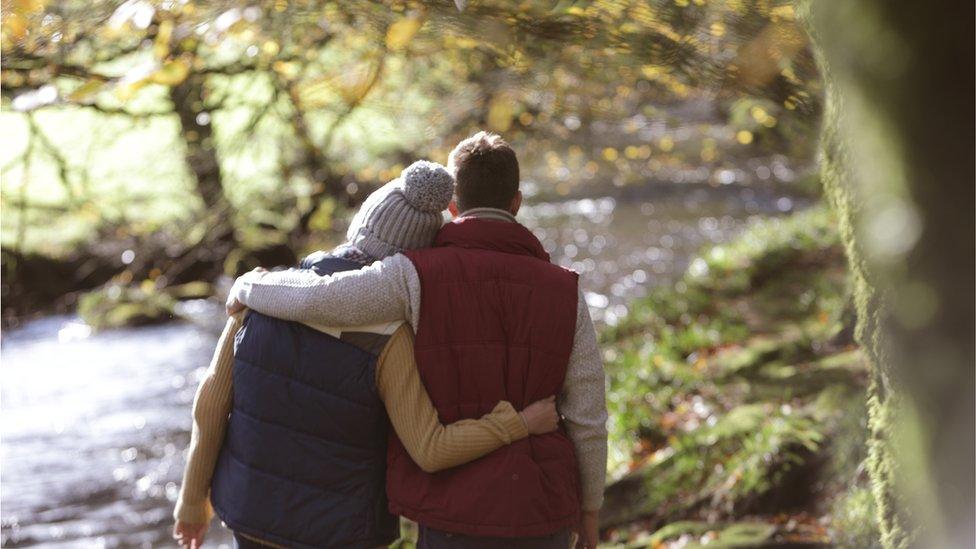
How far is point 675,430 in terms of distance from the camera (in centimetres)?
787

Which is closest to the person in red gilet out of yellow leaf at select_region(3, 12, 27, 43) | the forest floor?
yellow leaf at select_region(3, 12, 27, 43)

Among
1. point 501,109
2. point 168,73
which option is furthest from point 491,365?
point 501,109

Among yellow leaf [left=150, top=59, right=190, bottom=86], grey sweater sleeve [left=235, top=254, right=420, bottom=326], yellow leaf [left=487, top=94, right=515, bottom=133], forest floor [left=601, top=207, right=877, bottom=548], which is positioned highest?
grey sweater sleeve [left=235, top=254, right=420, bottom=326]

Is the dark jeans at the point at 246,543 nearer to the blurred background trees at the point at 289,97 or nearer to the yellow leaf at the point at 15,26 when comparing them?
the blurred background trees at the point at 289,97

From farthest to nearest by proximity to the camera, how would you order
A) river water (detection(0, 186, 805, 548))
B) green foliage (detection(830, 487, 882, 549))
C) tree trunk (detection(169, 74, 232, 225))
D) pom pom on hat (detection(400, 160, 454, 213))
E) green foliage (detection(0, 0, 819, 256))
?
tree trunk (detection(169, 74, 232, 225)) → river water (detection(0, 186, 805, 548)) → green foliage (detection(830, 487, 882, 549)) → green foliage (detection(0, 0, 819, 256)) → pom pom on hat (detection(400, 160, 454, 213))

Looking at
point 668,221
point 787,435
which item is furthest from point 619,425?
point 668,221

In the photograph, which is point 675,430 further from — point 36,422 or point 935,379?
point 935,379

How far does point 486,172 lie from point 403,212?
0.82 feet

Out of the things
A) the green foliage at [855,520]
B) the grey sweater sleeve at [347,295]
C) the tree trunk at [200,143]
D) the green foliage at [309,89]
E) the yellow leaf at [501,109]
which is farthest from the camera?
the tree trunk at [200,143]

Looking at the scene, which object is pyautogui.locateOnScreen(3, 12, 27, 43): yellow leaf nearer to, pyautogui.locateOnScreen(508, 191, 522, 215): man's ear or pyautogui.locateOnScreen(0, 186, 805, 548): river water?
pyautogui.locateOnScreen(508, 191, 522, 215): man's ear

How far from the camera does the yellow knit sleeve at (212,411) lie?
3.10 metres

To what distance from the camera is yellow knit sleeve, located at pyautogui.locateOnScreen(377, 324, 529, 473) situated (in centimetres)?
293

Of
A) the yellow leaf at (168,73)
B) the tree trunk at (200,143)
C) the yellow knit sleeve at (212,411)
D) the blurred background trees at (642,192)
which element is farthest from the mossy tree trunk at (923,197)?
the tree trunk at (200,143)

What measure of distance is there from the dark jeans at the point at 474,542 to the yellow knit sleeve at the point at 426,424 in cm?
18
